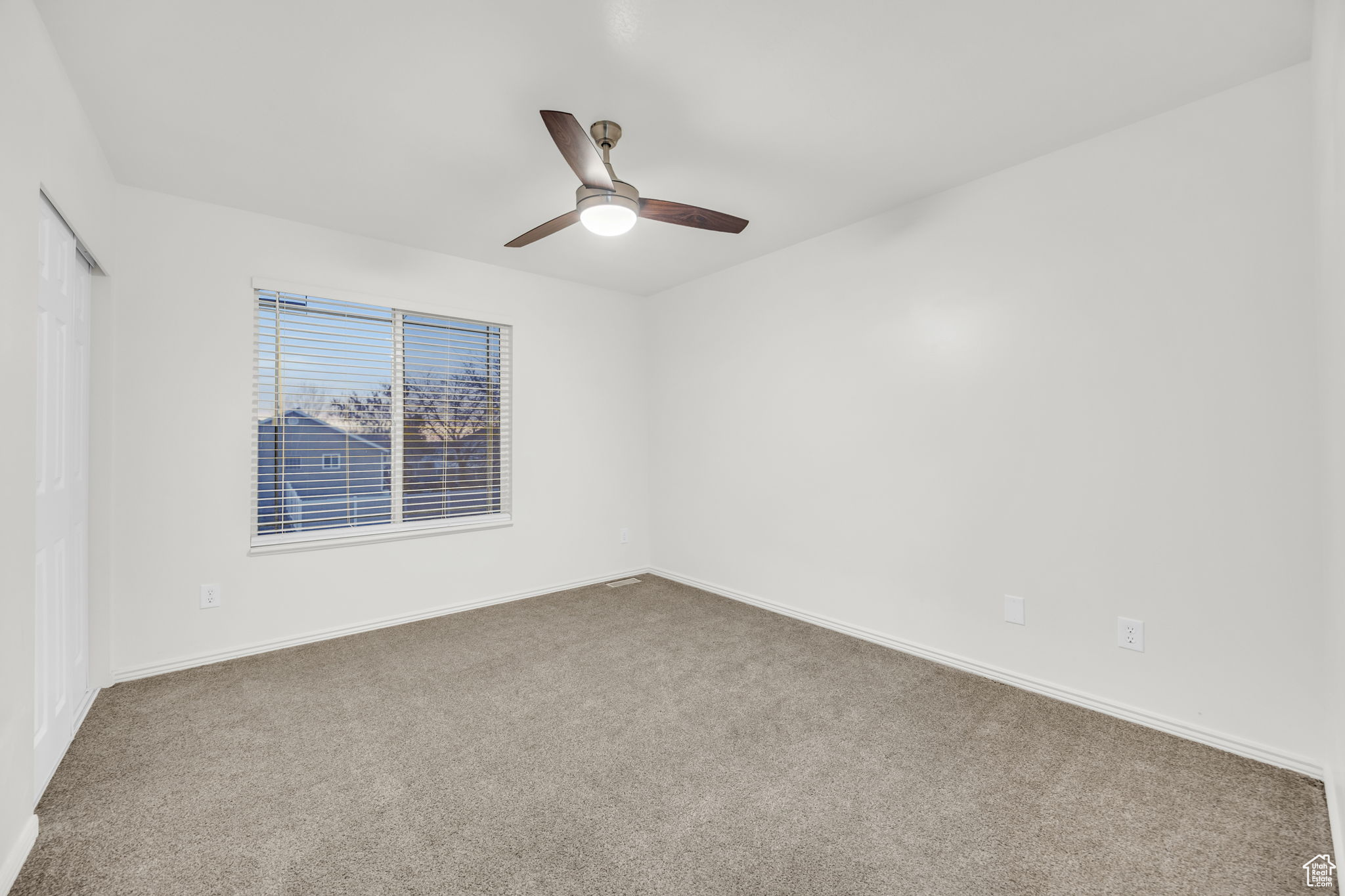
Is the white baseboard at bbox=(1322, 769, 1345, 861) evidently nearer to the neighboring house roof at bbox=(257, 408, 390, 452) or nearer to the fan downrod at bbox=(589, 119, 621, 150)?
the fan downrod at bbox=(589, 119, 621, 150)

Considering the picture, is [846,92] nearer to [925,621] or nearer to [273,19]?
[273,19]

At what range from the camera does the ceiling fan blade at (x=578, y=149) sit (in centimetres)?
184

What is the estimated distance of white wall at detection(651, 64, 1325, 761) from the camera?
2057mm

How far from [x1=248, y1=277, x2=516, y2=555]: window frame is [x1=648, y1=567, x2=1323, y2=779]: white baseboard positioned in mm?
2148

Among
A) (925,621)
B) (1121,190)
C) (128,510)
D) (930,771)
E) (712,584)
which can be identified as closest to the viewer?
(930,771)

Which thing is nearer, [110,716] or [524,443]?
[110,716]

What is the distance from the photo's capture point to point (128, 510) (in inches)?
113

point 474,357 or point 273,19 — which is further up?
point 273,19

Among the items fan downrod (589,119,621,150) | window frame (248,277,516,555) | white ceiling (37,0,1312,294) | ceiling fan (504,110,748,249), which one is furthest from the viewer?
window frame (248,277,516,555)

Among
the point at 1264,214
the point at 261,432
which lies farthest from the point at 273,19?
the point at 1264,214

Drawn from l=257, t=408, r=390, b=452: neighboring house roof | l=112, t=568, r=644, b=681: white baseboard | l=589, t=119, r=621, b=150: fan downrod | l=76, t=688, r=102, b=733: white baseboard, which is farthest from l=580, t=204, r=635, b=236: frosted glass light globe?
l=76, t=688, r=102, b=733: white baseboard

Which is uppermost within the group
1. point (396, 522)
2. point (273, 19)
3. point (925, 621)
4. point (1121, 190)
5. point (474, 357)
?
point (273, 19)

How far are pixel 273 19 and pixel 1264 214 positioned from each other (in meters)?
3.40

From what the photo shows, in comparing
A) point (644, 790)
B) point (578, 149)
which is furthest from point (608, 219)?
point (644, 790)
